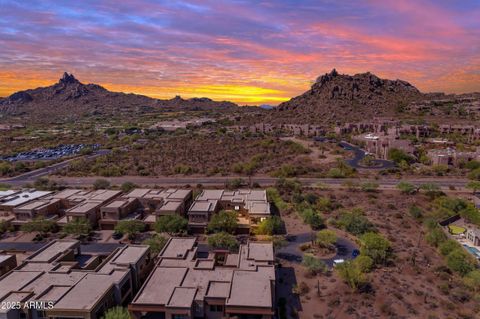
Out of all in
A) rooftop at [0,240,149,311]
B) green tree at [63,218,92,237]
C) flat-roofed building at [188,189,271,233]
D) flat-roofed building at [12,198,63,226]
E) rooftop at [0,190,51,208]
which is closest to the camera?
rooftop at [0,240,149,311]

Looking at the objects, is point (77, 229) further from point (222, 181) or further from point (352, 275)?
point (352, 275)

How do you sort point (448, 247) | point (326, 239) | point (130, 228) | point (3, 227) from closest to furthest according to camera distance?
point (448, 247) → point (326, 239) → point (130, 228) → point (3, 227)

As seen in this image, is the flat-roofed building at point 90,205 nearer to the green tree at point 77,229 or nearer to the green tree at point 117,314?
the green tree at point 77,229

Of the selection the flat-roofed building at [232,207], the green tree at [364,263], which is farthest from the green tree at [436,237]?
the flat-roofed building at [232,207]

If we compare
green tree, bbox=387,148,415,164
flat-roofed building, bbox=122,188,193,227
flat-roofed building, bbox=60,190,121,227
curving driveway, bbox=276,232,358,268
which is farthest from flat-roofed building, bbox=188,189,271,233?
green tree, bbox=387,148,415,164

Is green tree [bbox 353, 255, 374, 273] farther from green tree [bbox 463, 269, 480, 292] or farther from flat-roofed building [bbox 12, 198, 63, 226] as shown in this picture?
flat-roofed building [bbox 12, 198, 63, 226]

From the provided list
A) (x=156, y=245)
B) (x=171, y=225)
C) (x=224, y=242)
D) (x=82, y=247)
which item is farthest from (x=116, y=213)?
(x=224, y=242)
